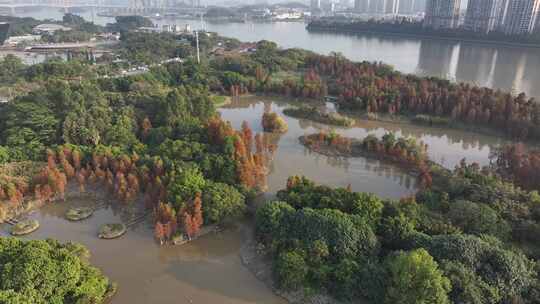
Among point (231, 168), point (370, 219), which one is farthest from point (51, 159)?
point (370, 219)

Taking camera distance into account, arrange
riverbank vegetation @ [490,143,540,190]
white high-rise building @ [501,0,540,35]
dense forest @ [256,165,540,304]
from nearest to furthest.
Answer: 1. dense forest @ [256,165,540,304]
2. riverbank vegetation @ [490,143,540,190]
3. white high-rise building @ [501,0,540,35]

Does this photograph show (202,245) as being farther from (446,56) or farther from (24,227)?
(446,56)

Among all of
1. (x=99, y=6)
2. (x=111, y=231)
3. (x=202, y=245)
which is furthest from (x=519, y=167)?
(x=99, y=6)

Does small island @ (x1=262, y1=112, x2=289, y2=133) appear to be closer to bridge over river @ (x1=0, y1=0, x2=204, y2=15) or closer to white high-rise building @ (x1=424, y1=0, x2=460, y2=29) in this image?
white high-rise building @ (x1=424, y1=0, x2=460, y2=29)

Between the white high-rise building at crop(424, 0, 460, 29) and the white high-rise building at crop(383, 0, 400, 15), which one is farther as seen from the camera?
the white high-rise building at crop(383, 0, 400, 15)

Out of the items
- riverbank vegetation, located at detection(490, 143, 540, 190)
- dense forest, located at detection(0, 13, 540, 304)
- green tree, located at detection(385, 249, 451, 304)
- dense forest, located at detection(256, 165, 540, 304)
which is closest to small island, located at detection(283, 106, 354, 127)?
dense forest, located at detection(0, 13, 540, 304)

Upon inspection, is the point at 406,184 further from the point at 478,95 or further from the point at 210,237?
the point at 478,95

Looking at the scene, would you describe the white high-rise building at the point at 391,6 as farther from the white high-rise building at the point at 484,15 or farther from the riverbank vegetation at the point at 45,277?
the riverbank vegetation at the point at 45,277

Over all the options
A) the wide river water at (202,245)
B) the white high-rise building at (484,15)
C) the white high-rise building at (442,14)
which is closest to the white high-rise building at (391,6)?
the white high-rise building at (442,14)
